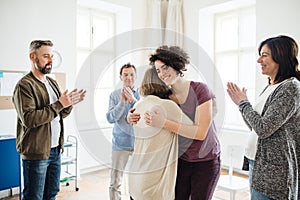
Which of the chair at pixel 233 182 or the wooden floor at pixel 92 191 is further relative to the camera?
the wooden floor at pixel 92 191

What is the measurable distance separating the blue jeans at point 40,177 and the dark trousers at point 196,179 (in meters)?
0.88

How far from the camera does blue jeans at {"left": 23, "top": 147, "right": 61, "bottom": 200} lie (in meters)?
1.64

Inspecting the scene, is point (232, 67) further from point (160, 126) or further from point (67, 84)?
point (160, 126)

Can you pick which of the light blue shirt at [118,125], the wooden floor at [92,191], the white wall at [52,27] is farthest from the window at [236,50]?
the light blue shirt at [118,125]

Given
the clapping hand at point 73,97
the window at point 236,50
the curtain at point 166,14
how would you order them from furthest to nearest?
1. the curtain at point 166,14
2. the window at point 236,50
3. the clapping hand at point 73,97

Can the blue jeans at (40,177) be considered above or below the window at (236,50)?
below

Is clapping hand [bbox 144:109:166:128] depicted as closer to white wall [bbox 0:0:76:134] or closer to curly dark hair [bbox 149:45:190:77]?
curly dark hair [bbox 149:45:190:77]

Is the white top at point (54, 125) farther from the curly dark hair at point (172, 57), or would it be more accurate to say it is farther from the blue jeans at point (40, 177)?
the curly dark hair at point (172, 57)

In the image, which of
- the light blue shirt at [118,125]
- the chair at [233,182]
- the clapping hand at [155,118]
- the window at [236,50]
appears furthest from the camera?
the window at [236,50]

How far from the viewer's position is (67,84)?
3203 mm

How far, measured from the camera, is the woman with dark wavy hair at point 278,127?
3.75 ft

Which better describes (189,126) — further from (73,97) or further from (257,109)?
(73,97)

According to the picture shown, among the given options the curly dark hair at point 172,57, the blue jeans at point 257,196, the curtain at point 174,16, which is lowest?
the blue jeans at point 257,196

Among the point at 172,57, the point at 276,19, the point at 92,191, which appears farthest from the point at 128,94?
the point at 276,19
